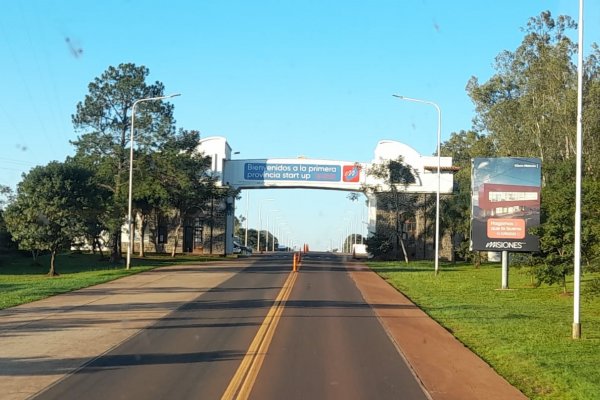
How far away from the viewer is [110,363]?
1158 cm

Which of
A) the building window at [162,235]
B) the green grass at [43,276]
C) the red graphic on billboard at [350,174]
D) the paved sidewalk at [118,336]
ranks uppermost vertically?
the red graphic on billboard at [350,174]

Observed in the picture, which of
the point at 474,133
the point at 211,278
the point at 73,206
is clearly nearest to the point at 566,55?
the point at 474,133

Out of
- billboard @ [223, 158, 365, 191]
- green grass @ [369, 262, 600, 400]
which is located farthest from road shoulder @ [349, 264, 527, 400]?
billboard @ [223, 158, 365, 191]

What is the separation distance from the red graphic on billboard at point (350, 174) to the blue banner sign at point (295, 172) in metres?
0.42

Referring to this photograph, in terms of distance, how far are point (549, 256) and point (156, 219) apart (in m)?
45.8

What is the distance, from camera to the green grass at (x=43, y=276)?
958 inches

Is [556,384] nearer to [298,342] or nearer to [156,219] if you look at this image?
[298,342]

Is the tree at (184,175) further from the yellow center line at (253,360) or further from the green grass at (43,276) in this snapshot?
the yellow center line at (253,360)

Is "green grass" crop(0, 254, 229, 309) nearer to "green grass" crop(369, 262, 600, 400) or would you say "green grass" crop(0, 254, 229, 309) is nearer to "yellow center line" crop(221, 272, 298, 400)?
"yellow center line" crop(221, 272, 298, 400)

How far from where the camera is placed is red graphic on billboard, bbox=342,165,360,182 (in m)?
68.3

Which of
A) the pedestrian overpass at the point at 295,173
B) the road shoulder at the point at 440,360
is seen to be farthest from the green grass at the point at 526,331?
the pedestrian overpass at the point at 295,173

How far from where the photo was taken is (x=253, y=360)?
11922mm

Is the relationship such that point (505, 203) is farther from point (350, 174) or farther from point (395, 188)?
point (350, 174)

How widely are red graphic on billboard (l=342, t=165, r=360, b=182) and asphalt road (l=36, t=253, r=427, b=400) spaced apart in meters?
47.8
